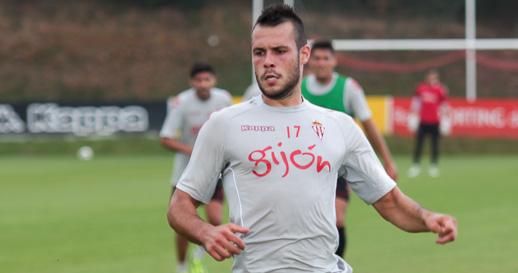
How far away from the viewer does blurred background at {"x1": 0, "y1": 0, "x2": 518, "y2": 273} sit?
52.6 ft

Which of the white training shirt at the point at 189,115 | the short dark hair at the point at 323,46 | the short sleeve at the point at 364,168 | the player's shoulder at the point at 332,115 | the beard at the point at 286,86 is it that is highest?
the beard at the point at 286,86

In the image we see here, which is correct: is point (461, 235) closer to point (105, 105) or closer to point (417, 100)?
point (417, 100)

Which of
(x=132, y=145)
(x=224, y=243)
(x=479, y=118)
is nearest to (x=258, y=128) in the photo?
(x=224, y=243)

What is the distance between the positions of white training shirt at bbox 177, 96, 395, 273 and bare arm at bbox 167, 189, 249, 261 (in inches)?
2.8

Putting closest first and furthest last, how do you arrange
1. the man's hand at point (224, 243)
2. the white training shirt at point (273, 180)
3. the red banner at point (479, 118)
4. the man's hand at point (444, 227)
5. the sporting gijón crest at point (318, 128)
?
1. the man's hand at point (224, 243)
2. the man's hand at point (444, 227)
3. the white training shirt at point (273, 180)
4. the sporting gijón crest at point (318, 128)
5. the red banner at point (479, 118)

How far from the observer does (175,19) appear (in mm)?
53312

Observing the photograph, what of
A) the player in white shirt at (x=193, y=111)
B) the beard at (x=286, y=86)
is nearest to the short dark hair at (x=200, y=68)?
the player in white shirt at (x=193, y=111)

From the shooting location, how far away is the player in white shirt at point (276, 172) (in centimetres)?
633

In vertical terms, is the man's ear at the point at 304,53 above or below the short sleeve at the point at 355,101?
above

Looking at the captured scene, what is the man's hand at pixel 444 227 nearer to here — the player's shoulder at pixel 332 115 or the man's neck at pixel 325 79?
the player's shoulder at pixel 332 115

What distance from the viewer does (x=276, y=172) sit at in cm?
640

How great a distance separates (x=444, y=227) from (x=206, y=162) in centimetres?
121

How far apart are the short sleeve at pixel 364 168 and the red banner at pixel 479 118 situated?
3169cm

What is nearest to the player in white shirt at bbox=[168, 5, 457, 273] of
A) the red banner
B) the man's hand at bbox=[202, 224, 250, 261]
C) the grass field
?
the man's hand at bbox=[202, 224, 250, 261]
